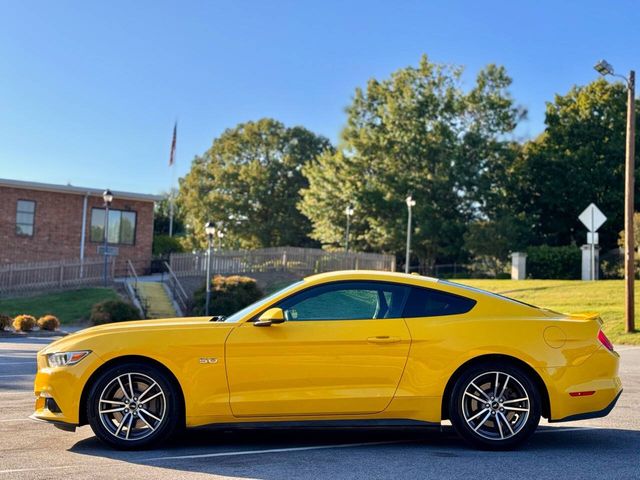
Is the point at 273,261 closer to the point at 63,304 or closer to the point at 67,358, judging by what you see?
the point at 63,304

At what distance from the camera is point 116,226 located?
A: 34844 mm

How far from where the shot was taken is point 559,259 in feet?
130

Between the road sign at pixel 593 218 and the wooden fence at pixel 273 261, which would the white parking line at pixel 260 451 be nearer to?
the road sign at pixel 593 218

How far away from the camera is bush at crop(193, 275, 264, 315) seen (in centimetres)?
2648

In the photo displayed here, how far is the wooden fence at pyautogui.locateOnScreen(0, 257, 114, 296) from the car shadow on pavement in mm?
25382

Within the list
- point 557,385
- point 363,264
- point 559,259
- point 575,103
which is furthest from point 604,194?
point 557,385

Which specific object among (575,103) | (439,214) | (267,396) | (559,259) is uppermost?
(575,103)

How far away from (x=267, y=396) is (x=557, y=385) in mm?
2455

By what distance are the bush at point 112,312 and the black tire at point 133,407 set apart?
18076 millimetres

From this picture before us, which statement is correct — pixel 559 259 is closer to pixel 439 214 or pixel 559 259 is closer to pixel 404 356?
pixel 439 214

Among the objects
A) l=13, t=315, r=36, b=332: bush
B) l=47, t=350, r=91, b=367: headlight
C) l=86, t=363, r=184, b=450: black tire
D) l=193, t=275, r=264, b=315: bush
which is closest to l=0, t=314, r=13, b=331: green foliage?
l=13, t=315, r=36, b=332: bush

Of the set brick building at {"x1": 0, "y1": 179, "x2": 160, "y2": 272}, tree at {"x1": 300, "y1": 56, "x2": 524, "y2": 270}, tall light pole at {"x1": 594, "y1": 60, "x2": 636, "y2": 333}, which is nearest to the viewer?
tall light pole at {"x1": 594, "y1": 60, "x2": 636, "y2": 333}

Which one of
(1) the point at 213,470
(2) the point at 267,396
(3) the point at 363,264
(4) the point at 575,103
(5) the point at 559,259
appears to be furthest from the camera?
(4) the point at 575,103

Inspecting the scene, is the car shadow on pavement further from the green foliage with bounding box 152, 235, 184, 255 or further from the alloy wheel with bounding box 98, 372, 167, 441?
the green foliage with bounding box 152, 235, 184, 255
